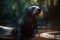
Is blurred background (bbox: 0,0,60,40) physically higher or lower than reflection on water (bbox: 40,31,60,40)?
higher

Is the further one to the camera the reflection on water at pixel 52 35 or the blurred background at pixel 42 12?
the blurred background at pixel 42 12

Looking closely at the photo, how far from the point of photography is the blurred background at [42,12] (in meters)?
1.77

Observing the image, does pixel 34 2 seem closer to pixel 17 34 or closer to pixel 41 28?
pixel 41 28

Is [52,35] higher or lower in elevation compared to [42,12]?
lower

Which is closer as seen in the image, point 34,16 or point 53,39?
point 34,16

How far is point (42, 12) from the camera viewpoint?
1.92 meters

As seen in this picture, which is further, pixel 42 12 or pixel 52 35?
pixel 42 12

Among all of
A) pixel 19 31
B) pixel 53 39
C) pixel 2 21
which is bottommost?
pixel 53 39

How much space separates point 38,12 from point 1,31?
470 millimetres

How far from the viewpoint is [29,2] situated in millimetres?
1860

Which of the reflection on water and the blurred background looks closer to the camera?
the reflection on water

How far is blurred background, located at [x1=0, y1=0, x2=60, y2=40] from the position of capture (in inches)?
69.6

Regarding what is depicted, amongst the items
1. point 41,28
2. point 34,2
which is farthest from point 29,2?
point 41,28

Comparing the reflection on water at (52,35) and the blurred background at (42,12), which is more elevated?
the blurred background at (42,12)
